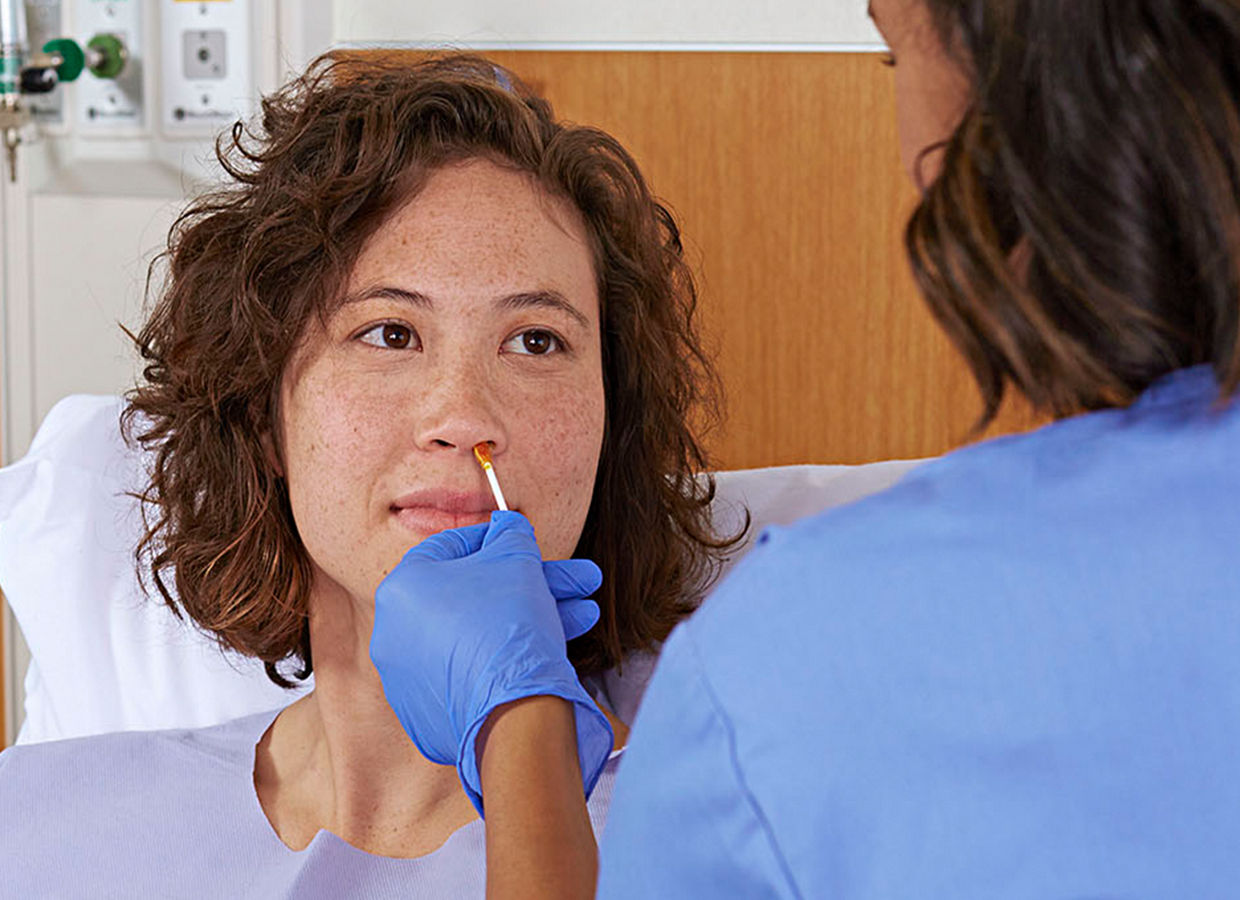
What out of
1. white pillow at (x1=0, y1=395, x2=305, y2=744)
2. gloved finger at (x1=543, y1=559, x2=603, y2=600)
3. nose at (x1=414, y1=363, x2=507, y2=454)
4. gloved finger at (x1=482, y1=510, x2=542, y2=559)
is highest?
nose at (x1=414, y1=363, x2=507, y2=454)

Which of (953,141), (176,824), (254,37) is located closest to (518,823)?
(953,141)

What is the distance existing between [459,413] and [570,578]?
0.18m

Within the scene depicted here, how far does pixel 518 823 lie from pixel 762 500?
2.89 feet

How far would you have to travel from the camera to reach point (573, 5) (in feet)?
5.94

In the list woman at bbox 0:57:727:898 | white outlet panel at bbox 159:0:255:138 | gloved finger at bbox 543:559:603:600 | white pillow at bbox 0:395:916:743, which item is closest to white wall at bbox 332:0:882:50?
white outlet panel at bbox 159:0:255:138

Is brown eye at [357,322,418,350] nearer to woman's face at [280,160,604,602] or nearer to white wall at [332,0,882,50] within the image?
woman's face at [280,160,604,602]

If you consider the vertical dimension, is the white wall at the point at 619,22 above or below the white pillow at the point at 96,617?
above

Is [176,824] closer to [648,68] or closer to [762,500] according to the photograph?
[762,500]

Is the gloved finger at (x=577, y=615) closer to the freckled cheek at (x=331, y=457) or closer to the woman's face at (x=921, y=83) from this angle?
the freckled cheek at (x=331, y=457)

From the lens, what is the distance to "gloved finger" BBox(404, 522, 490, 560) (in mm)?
1059

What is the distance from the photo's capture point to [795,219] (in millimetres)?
1801

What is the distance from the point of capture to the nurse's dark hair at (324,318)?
4.11 ft

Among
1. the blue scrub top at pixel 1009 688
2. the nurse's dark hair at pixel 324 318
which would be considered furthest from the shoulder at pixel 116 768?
the blue scrub top at pixel 1009 688

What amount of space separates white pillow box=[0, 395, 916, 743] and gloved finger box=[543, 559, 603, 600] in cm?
51
